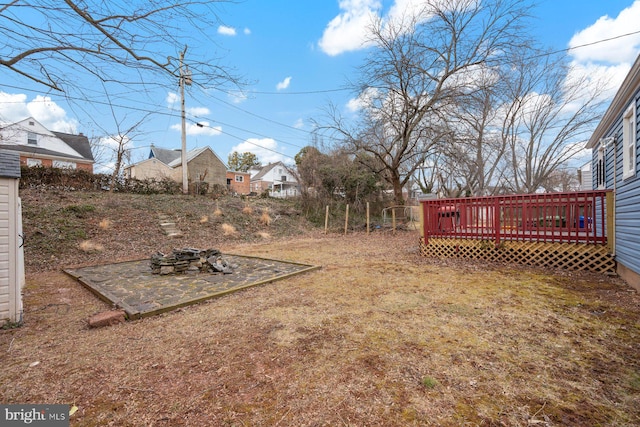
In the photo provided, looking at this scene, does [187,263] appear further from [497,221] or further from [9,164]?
[497,221]

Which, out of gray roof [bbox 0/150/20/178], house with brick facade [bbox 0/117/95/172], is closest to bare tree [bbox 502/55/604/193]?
gray roof [bbox 0/150/20/178]

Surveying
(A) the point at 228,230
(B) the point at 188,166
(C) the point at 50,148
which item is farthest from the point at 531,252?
(C) the point at 50,148

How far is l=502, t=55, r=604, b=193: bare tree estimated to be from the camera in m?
14.2

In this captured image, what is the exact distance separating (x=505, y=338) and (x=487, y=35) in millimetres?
13805

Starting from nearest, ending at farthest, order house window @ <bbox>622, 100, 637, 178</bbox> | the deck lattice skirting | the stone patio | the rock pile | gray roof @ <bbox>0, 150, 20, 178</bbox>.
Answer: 1. gray roof @ <bbox>0, 150, 20, 178</bbox>
2. the stone patio
3. house window @ <bbox>622, 100, 637, 178</bbox>
4. the deck lattice skirting
5. the rock pile

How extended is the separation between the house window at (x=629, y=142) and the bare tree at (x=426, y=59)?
786 cm

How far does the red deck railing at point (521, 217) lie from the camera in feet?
18.2

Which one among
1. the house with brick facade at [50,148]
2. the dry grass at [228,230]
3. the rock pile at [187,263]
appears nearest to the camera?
the rock pile at [187,263]

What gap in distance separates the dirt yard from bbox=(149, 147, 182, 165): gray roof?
2808cm

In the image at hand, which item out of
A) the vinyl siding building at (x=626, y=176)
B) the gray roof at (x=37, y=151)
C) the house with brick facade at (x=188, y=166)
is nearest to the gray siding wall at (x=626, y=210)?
the vinyl siding building at (x=626, y=176)

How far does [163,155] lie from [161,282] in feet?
94.3

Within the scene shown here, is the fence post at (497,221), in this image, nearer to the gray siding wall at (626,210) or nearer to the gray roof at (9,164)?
the gray siding wall at (626,210)

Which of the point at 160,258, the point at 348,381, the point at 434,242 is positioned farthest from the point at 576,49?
the point at 160,258

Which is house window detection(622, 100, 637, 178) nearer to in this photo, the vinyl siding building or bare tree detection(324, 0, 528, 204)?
the vinyl siding building
